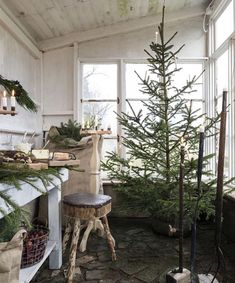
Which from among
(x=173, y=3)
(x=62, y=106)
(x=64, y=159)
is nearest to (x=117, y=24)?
(x=173, y=3)

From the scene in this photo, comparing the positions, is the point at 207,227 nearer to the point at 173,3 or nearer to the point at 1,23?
the point at 173,3

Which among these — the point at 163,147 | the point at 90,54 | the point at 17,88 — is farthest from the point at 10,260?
the point at 90,54

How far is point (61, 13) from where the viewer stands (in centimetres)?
300

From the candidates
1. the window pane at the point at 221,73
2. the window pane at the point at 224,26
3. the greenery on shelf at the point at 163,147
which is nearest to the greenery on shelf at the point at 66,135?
the greenery on shelf at the point at 163,147

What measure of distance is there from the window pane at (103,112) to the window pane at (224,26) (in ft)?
5.09

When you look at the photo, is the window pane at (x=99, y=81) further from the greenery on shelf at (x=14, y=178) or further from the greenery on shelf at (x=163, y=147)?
the greenery on shelf at (x=14, y=178)

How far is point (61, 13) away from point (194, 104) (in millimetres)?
2035

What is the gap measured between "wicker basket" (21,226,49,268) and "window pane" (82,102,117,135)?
6.67 ft

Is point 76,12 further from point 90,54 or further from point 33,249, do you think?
point 33,249

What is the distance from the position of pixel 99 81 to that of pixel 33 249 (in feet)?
8.27

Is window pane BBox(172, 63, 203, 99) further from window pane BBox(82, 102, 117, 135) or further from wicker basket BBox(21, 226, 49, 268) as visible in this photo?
wicker basket BBox(21, 226, 49, 268)

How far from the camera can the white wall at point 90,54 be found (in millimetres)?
3697

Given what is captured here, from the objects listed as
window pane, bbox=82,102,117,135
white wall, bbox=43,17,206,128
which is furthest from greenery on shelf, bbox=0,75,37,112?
window pane, bbox=82,102,117,135

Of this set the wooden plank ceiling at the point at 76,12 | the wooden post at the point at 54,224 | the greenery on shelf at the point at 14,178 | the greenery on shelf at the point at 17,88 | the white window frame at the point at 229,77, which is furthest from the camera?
the white window frame at the point at 229,77
